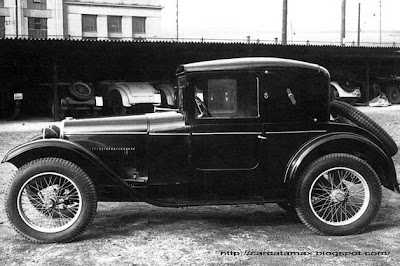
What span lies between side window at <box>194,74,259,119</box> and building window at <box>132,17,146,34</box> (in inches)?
1703

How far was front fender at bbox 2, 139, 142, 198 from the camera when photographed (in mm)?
4246

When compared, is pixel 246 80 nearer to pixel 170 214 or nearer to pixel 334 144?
pixel 334 144

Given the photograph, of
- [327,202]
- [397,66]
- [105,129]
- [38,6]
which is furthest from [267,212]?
[38,6]

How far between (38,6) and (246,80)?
41.6m

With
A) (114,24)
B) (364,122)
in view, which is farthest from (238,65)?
(114,24)

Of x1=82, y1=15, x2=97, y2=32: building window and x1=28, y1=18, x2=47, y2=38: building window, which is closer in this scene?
x1=28, y1=18, x2=47, y2=38: building window

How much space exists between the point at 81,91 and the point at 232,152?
14.2m

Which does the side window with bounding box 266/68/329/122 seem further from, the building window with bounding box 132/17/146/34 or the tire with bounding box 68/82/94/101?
the building window with bounding box 132/17/146/34

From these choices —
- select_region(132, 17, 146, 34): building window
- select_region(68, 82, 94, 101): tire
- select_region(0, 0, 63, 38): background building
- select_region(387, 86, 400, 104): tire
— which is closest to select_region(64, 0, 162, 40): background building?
select_region(132, 17, 146, 34): building window

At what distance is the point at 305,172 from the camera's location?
173 inches

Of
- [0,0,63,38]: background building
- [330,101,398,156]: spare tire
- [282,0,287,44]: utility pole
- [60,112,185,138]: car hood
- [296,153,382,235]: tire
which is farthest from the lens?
[0,0,63,38]: background building

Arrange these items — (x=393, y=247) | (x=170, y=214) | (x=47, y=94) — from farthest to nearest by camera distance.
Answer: (x=47, y=94) < (x=170, y=214) < (x=393, y=247)

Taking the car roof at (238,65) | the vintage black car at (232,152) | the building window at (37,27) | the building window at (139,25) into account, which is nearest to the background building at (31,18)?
the building window at (37,27)

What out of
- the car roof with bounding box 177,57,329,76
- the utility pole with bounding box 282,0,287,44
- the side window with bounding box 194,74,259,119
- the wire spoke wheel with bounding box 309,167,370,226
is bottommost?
the wire spoke wheel with bounding box 309,167,370,226
